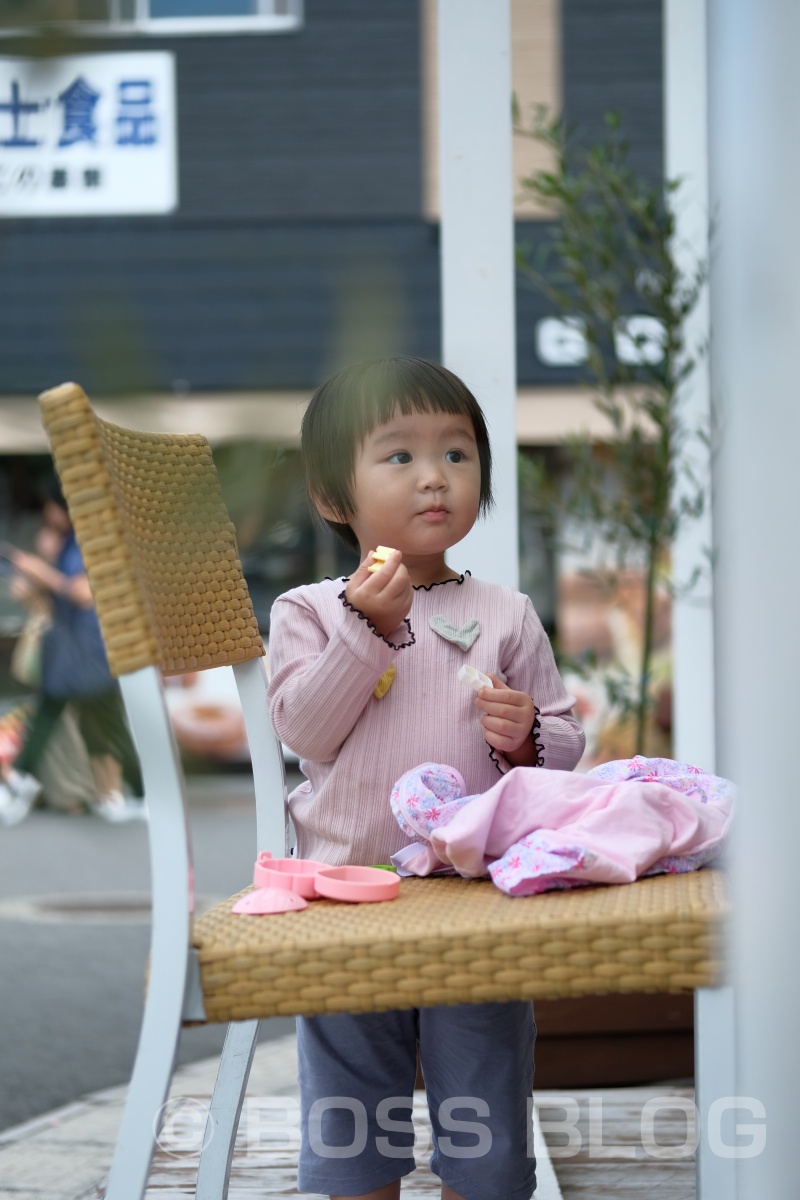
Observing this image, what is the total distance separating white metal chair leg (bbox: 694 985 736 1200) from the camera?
2.63 ft

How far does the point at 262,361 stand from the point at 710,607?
2.03 m

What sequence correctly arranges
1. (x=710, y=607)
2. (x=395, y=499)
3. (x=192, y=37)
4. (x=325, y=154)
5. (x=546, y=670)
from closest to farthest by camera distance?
(x=192, y=37) → (x=325, y=154) → (x=395, y=499) → (x=546, y=670) → (x=710, y=607)

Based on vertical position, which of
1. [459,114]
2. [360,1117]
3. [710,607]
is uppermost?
[459,114]

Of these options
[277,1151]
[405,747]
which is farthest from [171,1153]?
[405,747]

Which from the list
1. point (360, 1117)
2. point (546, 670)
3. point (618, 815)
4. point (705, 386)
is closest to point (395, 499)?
point (546, 670)

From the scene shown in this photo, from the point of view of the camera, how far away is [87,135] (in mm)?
366

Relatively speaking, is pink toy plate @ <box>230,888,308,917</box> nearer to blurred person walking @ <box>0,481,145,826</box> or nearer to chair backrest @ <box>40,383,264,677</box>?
chair backrest @ <box>40,383,264,677</box>

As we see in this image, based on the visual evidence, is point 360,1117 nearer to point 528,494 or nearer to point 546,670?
point 546,670

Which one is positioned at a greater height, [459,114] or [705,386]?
[459,114]

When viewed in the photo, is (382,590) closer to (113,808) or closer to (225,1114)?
(225,1114)

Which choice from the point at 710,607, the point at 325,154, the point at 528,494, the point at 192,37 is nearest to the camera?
the point at 192,37

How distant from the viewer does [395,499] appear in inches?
45.8

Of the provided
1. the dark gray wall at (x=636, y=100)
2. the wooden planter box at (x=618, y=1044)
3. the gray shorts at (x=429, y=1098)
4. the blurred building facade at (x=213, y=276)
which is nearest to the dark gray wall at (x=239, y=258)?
the blurred building facade at (x=213, y=276)

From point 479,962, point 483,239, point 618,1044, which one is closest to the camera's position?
point 479,962
